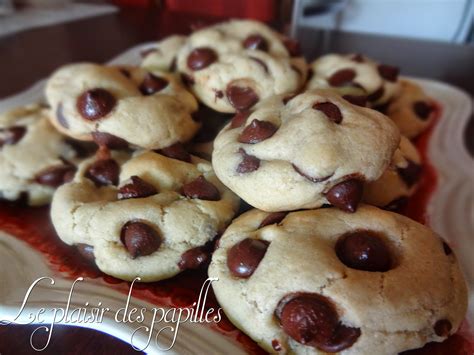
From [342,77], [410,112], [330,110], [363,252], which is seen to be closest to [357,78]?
[342,77]

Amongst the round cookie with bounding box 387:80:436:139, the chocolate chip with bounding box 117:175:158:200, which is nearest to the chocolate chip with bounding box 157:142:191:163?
the chocolate chip with bounding box 117:175:158:200

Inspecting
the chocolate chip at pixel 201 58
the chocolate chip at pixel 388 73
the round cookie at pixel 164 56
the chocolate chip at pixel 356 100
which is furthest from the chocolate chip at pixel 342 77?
the round cookie at pixel 164 56

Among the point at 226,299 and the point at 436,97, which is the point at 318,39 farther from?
the point at 226,299

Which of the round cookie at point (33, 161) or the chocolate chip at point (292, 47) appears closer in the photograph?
the round cookie at point (33, 161)

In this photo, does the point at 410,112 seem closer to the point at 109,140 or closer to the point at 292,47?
the point at 292,47

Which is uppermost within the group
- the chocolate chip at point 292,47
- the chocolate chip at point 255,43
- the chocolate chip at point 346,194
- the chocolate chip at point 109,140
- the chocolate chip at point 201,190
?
the chocolate chip at point 255,43

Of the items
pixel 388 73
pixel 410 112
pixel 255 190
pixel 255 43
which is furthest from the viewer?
pixel 410 112

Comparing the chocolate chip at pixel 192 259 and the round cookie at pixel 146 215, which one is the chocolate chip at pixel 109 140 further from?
the chocolate chip at pixel 192 259

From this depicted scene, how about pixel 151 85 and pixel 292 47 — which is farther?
pixel 292 47
